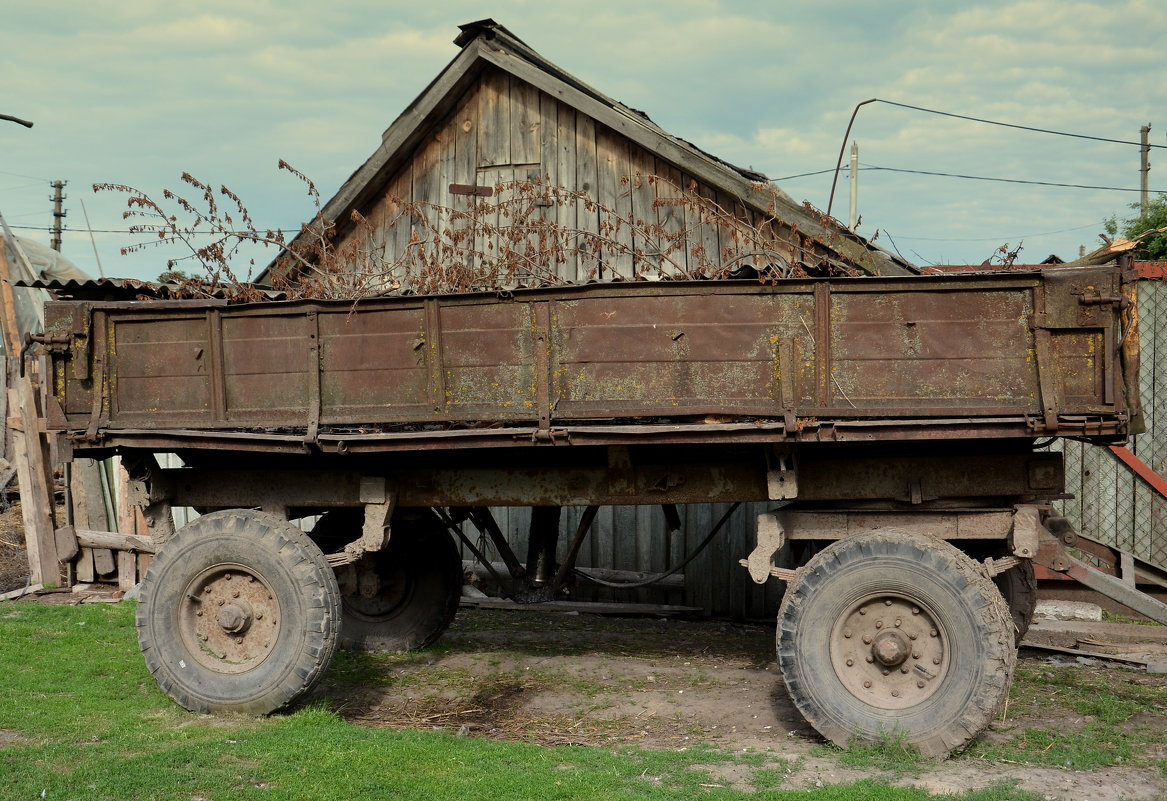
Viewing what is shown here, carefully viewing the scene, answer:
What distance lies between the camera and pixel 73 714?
19.1ft

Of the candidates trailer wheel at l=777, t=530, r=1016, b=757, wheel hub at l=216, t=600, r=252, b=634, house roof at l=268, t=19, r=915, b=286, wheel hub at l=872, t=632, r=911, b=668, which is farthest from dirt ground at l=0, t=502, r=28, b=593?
wheel hub at l=872, t=632, r=911, b=668

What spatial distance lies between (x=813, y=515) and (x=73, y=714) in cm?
428

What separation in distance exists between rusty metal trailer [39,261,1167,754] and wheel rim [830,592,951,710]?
0.01m

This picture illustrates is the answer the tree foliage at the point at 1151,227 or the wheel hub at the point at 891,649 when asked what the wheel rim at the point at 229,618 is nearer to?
the wheel hub at the point at 891,649

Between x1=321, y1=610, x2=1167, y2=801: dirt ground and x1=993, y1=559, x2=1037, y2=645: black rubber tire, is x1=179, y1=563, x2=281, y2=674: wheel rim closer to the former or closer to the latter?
x1=321, y1=610, x2=1167, y2=801: dirt ground

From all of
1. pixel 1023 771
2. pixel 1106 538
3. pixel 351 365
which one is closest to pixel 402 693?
pixel 351 365

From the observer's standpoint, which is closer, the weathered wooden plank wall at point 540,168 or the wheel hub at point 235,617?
the wheel hub at point 235,617

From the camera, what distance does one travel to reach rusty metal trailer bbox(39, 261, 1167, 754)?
503 centimetres

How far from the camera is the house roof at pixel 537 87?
8.37m

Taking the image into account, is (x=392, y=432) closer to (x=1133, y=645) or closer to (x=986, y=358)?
(x=986, y=358)

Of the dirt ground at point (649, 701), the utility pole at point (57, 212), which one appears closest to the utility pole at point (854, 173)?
the dirt ground at point (649, 701)

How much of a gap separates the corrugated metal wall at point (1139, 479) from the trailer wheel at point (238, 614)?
6.96m

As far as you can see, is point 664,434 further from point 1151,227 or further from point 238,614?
point 1151,227

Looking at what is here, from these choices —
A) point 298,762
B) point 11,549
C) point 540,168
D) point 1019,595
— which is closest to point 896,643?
point 1019,595
